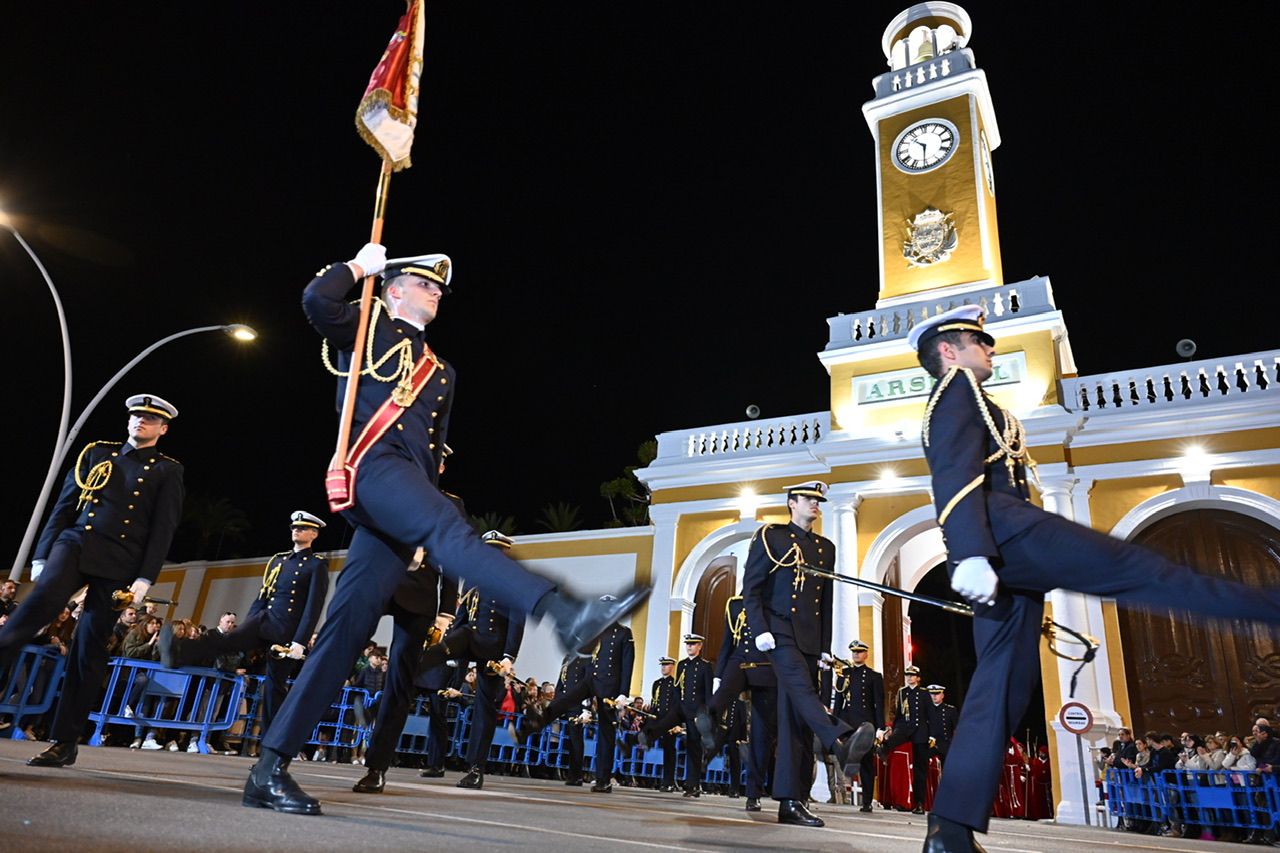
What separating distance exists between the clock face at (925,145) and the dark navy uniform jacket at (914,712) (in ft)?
42.1

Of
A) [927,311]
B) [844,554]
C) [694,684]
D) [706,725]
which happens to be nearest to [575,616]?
[706,725]

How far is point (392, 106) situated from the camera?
4605 mm

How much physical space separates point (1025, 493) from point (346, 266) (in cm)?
297

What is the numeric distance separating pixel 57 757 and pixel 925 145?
70.1 feet

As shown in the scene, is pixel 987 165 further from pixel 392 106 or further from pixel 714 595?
pixel 392 106

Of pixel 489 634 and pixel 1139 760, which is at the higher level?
pixel 489 634

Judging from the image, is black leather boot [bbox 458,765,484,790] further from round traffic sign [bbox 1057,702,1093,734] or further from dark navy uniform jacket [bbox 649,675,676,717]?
round traffic sign [bbox 1057,702,1093,734]

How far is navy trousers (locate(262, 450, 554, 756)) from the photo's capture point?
9.65 ft

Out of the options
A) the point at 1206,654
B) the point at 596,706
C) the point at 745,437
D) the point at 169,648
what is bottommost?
the point at 169,648

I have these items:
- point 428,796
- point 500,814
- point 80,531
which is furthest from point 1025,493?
point 80,531

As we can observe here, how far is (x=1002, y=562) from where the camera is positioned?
9.93 ft

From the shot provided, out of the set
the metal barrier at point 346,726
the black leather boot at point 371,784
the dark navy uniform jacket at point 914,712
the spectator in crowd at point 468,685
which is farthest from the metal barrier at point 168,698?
the dark navy uniform jacket at point 914,712

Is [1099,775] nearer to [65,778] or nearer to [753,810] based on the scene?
[753,810]

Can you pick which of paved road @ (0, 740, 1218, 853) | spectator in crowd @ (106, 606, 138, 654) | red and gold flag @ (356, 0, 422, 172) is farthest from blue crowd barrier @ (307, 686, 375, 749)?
red and gold flag @ (356, 0, 422, 172)
